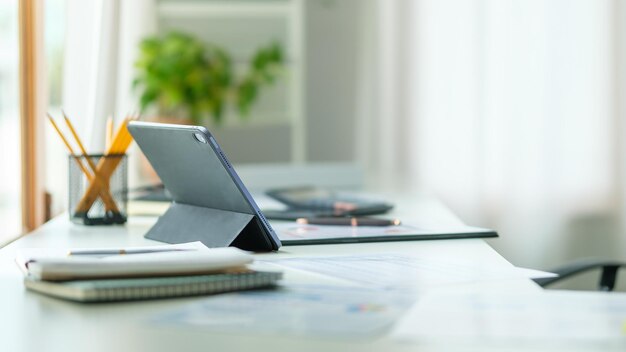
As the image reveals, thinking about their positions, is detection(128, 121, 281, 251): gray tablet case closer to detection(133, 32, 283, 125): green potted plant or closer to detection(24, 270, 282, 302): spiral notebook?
detection(24, 270, 282, 302): spiral notebook

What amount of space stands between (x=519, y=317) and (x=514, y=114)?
2638mm

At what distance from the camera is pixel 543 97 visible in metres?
3.45

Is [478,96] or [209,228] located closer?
[209,228]

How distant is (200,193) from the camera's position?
142 cm

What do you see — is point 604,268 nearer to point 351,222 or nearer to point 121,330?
point 351,222

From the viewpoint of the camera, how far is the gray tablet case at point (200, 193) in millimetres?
1298

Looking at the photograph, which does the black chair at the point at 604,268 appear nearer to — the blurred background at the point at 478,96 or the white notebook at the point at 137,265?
the white notebook at the point at 137,265

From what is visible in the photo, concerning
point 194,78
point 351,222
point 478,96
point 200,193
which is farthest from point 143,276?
point 478,96

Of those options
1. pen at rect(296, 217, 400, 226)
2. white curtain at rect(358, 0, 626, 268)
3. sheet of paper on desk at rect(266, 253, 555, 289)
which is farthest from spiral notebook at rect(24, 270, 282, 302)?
white curtain at rect(358, 0, 626, 268)

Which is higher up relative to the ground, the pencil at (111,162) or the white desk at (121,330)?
the pencil at (111,162)

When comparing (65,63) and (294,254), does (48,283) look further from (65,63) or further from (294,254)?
(65,63)

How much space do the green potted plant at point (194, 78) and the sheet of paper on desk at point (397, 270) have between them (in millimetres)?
2018

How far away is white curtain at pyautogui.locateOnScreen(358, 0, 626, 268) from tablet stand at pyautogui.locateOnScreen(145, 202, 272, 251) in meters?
2.02

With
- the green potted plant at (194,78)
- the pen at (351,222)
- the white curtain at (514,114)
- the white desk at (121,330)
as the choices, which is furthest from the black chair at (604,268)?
the green potted plant at (194,78)
